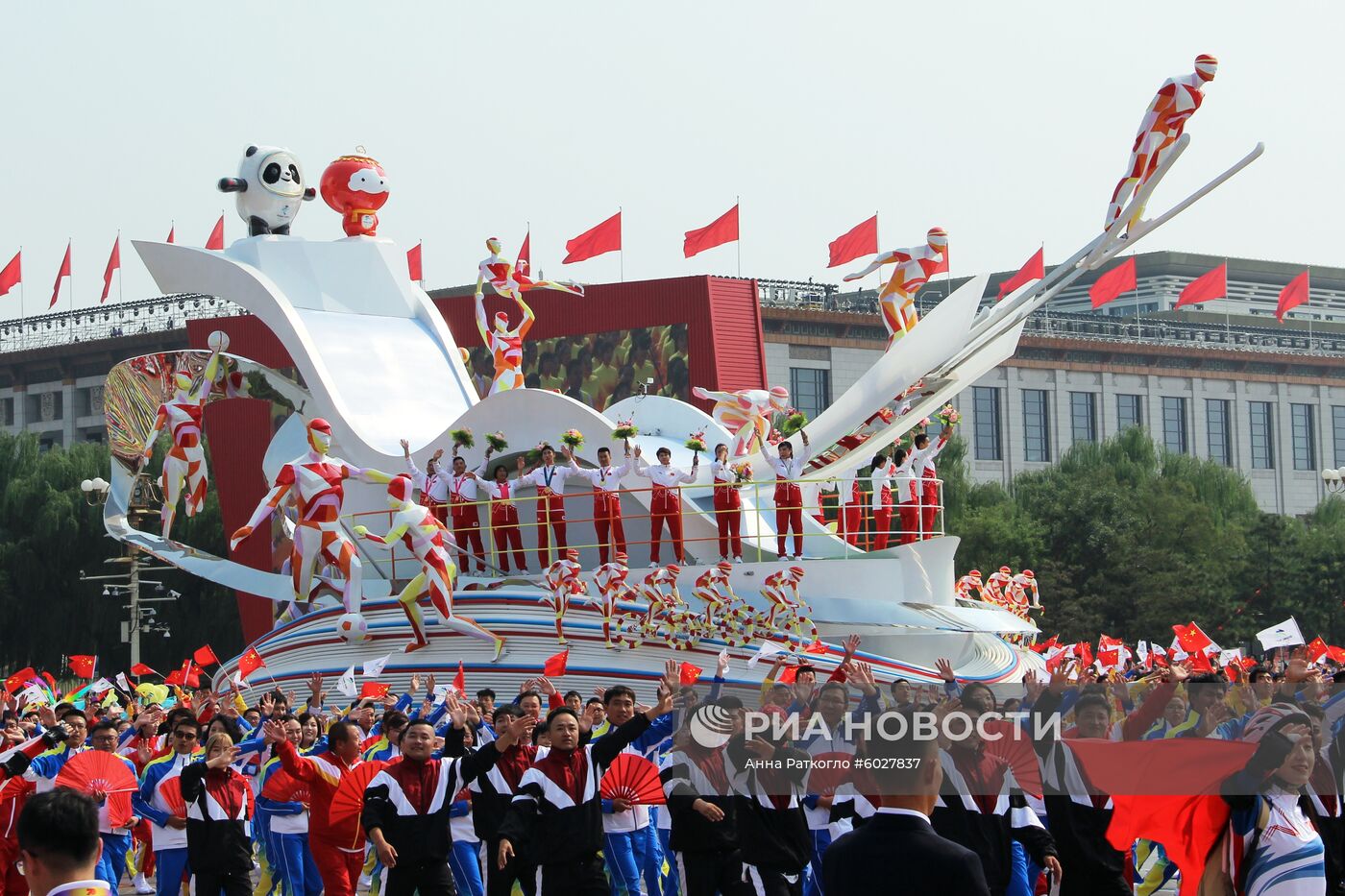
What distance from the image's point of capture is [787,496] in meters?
22.1

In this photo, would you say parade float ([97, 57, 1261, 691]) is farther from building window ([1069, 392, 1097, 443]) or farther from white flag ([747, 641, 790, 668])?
building window ([1069, 392, 1097, 443])

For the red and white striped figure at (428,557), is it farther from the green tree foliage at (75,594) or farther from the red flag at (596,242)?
the green tree foliage at (75,594)

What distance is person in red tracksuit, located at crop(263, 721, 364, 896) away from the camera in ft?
37.7

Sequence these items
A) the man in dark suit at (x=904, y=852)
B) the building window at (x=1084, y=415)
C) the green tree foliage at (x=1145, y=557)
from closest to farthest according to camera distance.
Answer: the man in dark suit at (x=904, y=852), the green tree foliage at (x=1145, y=557), the building window at (x=1084, y=415)

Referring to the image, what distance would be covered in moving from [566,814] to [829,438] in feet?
40.9

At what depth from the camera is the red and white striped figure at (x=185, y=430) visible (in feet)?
84.9

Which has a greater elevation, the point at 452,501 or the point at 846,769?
the point at 452,501

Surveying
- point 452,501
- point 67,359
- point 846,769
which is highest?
point 67,359

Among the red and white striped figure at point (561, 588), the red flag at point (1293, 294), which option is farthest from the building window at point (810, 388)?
the red and white striped figure at point (561, 588)

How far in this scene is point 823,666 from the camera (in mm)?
20016

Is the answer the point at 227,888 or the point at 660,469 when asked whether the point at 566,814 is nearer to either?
the point at 227,888

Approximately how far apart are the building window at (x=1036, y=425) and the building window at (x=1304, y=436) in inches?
374

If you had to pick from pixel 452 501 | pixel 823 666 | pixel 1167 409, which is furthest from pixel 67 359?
pixel 823 666

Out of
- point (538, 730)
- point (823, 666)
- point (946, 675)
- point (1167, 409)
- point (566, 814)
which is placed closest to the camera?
point (566, 814)
